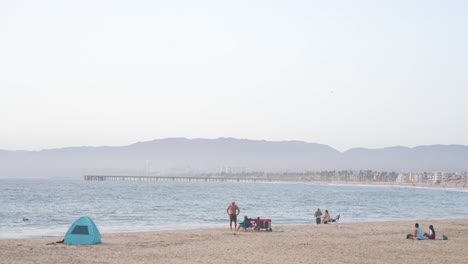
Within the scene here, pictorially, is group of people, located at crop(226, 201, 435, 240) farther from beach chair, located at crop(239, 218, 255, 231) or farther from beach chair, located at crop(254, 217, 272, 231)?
beach chair, located at crop(254, 217, 272, 231)

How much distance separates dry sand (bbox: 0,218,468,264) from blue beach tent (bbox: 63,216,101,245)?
40 cm

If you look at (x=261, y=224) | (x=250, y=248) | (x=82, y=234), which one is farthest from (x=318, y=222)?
(x=82, y=234)

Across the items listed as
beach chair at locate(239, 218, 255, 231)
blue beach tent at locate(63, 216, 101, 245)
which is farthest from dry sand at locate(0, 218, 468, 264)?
beach chair at locate(239, 218, 255, 231)

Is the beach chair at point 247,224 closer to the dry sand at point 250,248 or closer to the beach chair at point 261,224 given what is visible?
the beach chair at point 261,224

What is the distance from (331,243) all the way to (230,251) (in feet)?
15.5

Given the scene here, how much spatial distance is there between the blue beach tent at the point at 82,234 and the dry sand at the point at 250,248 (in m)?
0.40

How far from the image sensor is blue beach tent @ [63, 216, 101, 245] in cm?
2261

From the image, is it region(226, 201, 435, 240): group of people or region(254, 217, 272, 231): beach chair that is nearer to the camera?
region(226, 201, 435, 240): group of people

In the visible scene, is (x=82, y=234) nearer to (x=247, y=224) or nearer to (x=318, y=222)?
(x=247, y=224)

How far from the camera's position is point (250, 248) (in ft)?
71.6

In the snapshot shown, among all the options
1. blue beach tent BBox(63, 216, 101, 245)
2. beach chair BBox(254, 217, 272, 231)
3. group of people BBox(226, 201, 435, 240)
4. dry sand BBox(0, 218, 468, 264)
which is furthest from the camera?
beach chair BBox(254, 217, 272, 231)

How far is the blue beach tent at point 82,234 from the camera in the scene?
22.6m

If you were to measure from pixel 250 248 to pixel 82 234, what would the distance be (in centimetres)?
569

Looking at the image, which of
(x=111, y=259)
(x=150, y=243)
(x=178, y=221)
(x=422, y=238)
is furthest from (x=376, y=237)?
(x=178, y=221)
